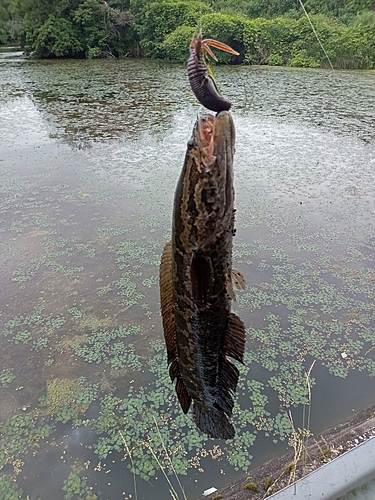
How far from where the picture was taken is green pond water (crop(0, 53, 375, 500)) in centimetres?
261

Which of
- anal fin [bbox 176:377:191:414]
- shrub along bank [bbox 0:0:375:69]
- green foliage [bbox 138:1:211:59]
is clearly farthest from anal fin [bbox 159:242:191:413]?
green foliage [bbox 138:1:211:59]

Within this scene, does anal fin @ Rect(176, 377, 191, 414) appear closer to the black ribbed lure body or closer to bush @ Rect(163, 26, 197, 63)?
the black ribbed lure body

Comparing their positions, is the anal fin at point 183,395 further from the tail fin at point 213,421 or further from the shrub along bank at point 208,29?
the shrub along bank at point 208,29

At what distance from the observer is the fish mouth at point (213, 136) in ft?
3.83

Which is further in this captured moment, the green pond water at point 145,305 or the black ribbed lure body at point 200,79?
the green pond water at point 145,305

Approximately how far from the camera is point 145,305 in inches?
154

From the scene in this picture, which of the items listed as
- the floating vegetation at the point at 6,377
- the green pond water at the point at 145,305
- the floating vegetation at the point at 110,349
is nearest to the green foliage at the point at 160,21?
the green pond water at the point at 145,305

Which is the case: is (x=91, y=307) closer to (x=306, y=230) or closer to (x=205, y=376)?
(x=205, y=376)

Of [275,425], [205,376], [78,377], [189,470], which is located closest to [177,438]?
[189,470]

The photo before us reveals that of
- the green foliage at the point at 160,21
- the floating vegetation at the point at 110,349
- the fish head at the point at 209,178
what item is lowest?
the floating vegetation at the point at 110,349

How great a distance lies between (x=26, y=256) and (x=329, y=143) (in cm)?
663

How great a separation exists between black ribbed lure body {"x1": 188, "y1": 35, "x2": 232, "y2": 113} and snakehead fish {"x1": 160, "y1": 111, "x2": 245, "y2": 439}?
5cm

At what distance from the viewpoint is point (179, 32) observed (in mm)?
23156

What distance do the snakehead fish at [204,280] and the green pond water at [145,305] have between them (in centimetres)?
104
